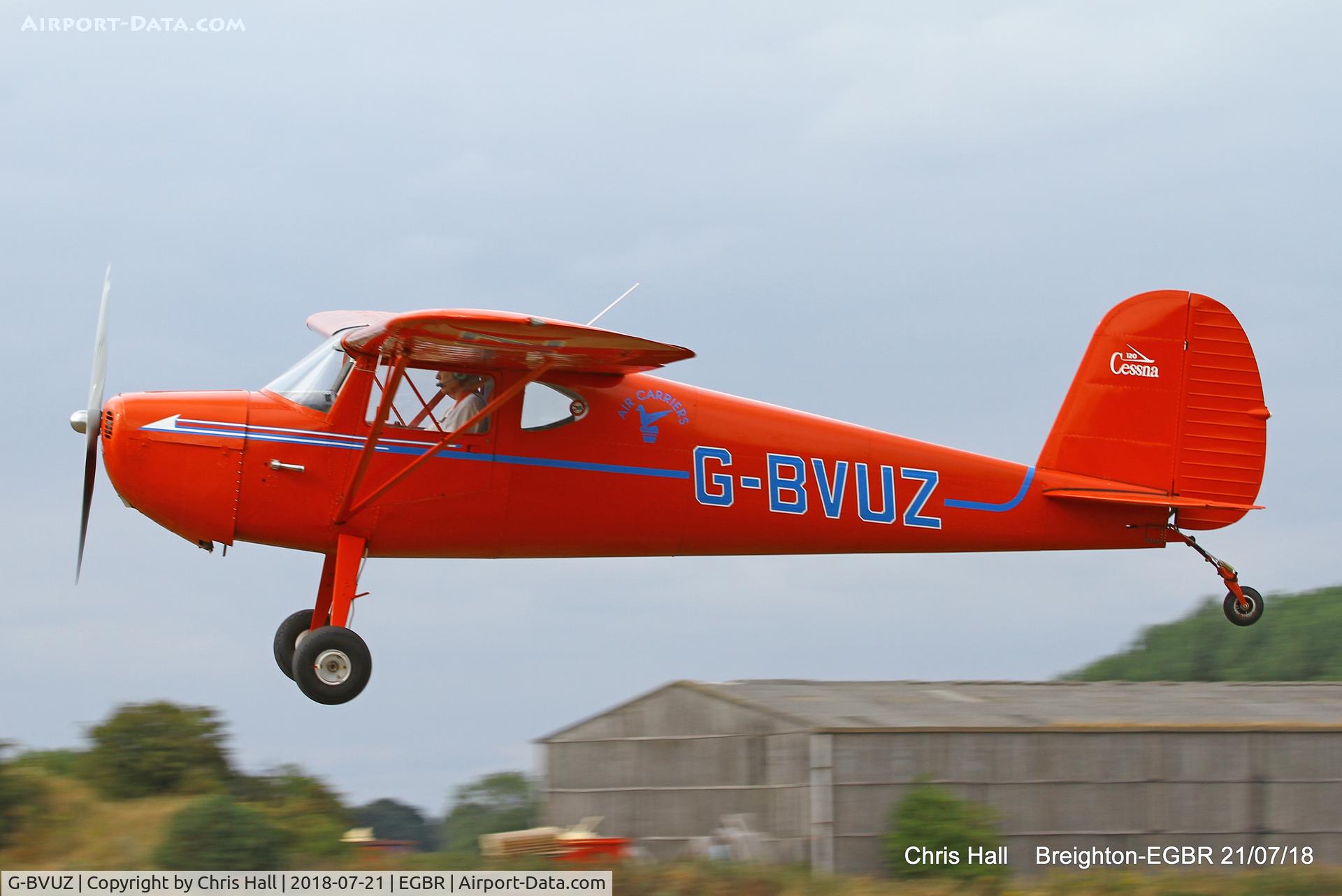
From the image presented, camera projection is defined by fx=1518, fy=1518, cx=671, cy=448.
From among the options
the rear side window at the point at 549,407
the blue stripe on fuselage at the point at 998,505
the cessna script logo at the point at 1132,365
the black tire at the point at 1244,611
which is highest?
the cessna script logo at the point at 1132,365

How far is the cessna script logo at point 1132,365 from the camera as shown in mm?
13797

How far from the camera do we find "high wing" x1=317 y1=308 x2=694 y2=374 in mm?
10383

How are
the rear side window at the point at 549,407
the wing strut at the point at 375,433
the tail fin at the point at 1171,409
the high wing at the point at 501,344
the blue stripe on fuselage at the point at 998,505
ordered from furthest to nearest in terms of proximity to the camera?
the tail fin at the point at 1171,409 → the blue stripe on fuselage at the point at 998,505 → the rear side window at the point at 549,407 → the wing strut at the point at 375,433 → the high wing at the point at 501,344

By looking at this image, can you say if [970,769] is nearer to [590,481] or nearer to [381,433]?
[590,481]

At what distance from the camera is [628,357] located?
38.0 ft

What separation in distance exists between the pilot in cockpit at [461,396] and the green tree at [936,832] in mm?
4532

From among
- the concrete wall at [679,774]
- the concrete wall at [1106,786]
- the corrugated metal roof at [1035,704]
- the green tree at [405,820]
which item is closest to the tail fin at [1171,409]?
the corrugated metal roof at [1035,704]

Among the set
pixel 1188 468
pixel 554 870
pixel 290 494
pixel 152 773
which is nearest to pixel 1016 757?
pixel 1188 468

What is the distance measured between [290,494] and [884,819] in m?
5.30

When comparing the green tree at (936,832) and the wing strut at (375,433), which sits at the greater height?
the wing strut at (375,433)

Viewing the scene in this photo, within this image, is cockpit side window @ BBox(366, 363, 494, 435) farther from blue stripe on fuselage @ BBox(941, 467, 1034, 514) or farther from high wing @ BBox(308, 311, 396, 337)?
blue stripe on fuselage @ BBox(941, 467, 1034, 514)

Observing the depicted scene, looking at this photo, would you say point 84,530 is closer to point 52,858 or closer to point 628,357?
point 52,858

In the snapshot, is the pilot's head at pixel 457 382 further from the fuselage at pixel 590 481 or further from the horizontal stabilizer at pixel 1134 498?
the horizontal stabilizer at pixel 1134 498

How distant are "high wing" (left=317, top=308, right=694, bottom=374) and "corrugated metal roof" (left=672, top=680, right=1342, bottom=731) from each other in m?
3.44
